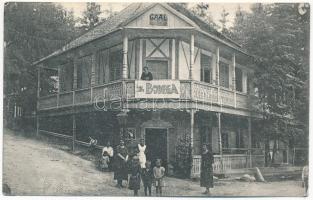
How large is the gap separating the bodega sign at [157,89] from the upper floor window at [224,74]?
478 centimetres

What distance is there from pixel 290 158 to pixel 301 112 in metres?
1.69

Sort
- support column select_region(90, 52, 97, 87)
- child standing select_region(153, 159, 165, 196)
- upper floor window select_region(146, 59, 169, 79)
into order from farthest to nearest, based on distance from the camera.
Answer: support column select_region(90, 52, 97, 87), upper floor window select_region(146, 59, 169, 79), child standing select_region(153, 159, 165, 196)

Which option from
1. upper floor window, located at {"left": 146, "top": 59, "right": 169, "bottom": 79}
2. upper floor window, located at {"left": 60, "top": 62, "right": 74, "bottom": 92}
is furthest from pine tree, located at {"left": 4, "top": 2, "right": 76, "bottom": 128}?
upper floor window, located at {"left": 146, "top": 59, "right": 169, "bottom": 79}

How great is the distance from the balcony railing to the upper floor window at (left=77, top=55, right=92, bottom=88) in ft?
3.19

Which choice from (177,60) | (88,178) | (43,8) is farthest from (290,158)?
(43,8)

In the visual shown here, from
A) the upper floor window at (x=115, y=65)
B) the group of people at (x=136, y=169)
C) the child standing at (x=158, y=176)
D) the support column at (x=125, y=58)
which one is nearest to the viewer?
the group of people at (x=136, y=169)

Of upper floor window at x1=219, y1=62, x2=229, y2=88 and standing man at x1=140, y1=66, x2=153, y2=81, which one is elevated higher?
upper floor window at x1=219, y1=62, x2=229, y2=88

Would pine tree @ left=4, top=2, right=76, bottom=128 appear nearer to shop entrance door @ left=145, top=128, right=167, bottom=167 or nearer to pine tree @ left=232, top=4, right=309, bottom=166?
shop entrance door @ left=145, top=128, right=167, bottom=167

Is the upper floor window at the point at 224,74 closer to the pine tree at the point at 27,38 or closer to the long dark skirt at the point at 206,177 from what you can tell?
the long dark skirt at the point at 206,177

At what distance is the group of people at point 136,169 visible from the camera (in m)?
17.3

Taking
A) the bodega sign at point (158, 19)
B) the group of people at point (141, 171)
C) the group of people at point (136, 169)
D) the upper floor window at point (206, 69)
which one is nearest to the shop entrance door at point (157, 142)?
the group of people at point (136, 169)

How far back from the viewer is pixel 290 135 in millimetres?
20312

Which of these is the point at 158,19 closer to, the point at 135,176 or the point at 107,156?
the point at 107,156

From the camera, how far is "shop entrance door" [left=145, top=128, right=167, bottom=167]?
64.2ft
